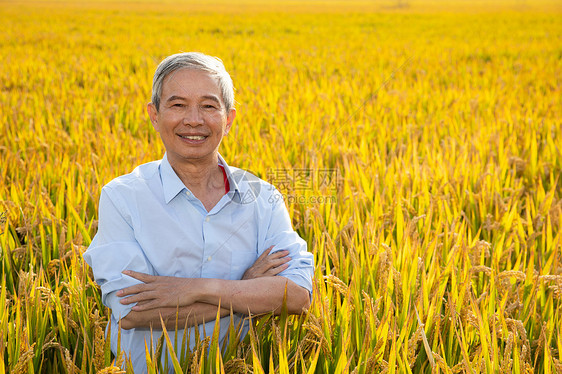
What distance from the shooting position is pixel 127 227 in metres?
1.33

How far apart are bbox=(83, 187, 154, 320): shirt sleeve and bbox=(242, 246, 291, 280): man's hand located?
0.97ft

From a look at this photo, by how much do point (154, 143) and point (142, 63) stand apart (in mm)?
4808

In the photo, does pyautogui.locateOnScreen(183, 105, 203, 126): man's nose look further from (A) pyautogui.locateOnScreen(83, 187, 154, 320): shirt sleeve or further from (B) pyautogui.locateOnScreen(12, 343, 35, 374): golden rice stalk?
(B) pyautogui.locateOnScreen(12, 343, 35, 374): golden rice stalk

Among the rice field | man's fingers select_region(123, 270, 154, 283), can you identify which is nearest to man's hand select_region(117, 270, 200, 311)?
man's fingers select_region(123, 270, 154, 283)

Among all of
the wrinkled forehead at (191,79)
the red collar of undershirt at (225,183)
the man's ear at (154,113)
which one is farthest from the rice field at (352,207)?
the wrinkled forehead at (191,79)

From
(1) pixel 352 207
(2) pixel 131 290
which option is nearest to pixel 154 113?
(2) pixel 131 290

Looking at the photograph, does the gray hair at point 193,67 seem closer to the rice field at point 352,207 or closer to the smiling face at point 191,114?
the smiling face at point 191,114

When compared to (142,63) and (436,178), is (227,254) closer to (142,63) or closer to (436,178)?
(436,178)

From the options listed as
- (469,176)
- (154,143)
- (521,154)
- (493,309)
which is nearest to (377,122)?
(521,154)

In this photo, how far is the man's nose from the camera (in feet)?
4.45

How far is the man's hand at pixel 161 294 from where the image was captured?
1.24m

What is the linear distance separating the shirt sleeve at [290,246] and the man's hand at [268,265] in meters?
0.02

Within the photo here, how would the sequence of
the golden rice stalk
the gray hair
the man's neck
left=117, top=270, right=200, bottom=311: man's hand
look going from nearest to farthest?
the golden rice stalk → left=117, top=270, right=200, bottom=311: man's hand → the gray hair → the man's neck

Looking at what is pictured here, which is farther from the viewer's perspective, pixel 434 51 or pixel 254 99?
pixel 434 51
